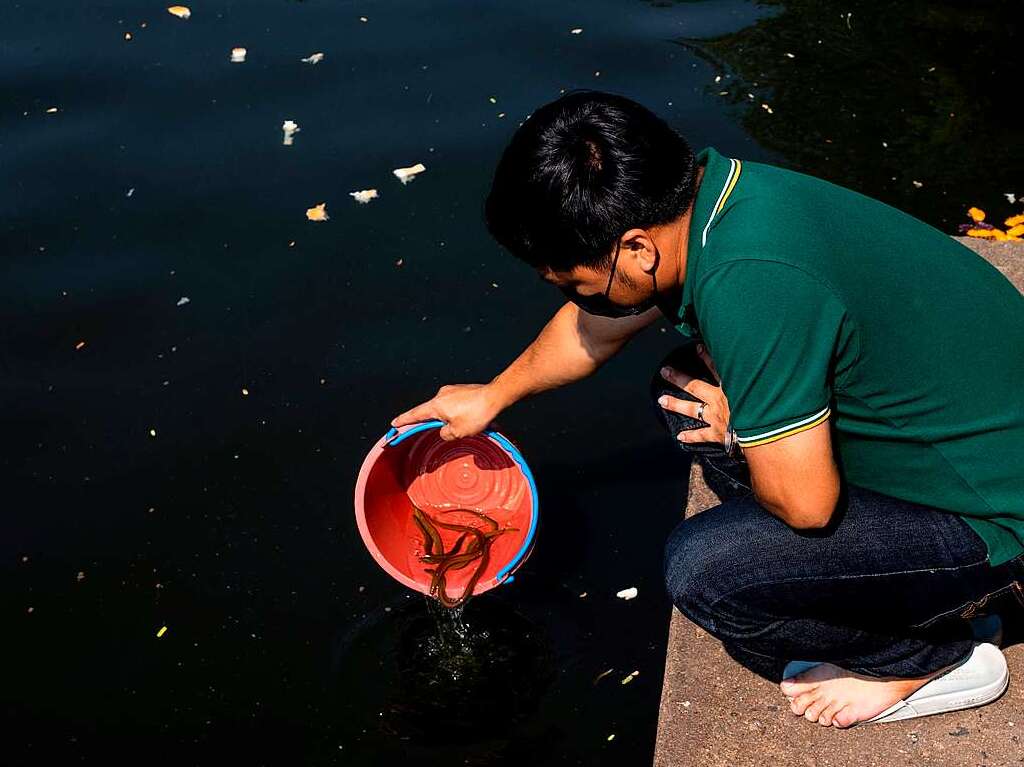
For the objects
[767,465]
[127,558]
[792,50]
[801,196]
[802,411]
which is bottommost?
[127,558]

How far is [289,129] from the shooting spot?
5.52 metres

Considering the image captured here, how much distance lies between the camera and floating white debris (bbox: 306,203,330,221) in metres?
5.02

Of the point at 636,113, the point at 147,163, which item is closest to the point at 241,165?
the point at 147,163

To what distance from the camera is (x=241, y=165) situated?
17.4ft

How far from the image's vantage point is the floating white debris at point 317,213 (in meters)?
5.02

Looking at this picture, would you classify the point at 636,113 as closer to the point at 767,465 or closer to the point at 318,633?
the point at 767,465

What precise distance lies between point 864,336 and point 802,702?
1063mm

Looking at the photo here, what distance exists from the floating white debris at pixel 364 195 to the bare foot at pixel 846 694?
9.88 feet

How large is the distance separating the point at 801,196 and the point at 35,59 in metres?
4.94

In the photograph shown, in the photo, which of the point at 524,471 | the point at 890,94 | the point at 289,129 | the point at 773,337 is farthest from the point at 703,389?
the point at 890,94

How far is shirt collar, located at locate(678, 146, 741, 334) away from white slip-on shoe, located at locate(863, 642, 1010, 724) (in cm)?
120

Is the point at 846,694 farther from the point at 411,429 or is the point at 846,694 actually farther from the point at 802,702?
the point at 411,429

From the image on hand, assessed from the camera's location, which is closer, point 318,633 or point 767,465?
point 767,465

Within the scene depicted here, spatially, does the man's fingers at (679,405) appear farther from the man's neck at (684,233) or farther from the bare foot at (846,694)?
the bare foot at (846,694)
